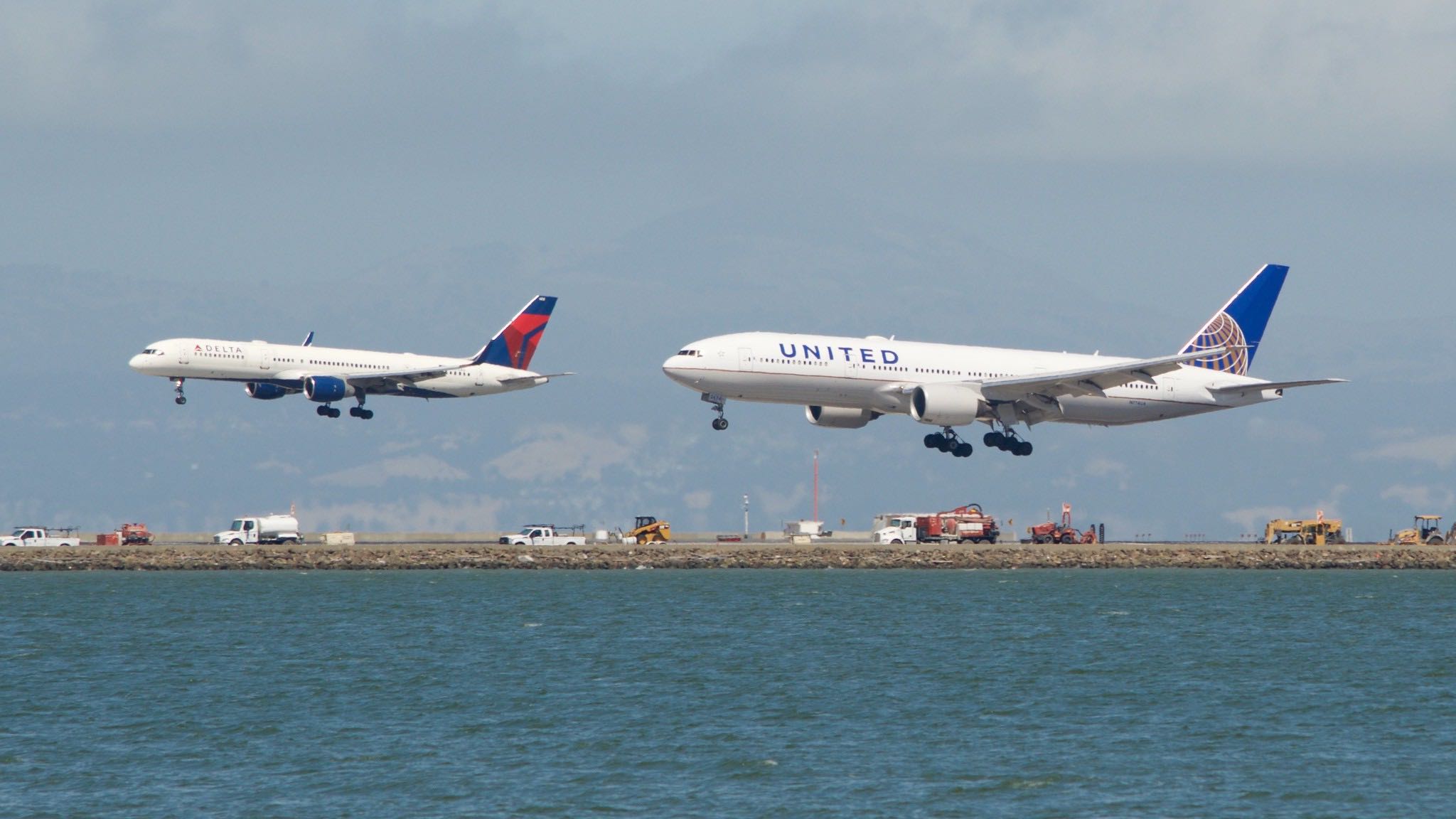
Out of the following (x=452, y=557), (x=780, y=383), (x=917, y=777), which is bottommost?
(x=917, y=777)

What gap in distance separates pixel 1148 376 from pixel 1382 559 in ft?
92.0

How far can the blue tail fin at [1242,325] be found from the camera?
9231 centimetres

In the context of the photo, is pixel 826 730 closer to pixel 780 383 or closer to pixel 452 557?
pixel 780 383

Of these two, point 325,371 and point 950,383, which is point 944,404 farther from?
point 325,371

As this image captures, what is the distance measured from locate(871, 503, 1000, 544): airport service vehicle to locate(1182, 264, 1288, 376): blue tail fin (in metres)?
15.7

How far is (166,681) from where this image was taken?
53.1 m

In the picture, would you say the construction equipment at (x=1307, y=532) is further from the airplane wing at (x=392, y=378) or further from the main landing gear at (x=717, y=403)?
the airplane wing at (x=392, y=378)

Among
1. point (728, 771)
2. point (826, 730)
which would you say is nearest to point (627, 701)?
point (826, 730)

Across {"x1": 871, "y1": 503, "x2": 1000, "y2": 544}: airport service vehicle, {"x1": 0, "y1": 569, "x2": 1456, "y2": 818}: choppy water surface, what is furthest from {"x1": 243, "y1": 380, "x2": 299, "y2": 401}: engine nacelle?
{"x1": 871, "y1": 503, "x2": 1000, "y2": 544}: airport service vehicle

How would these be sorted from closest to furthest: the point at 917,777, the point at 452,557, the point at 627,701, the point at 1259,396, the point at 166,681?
the point at 917,777 → the point at 627,701 → the point at 166,681 → the point at 1259,396 → the point at 452,557

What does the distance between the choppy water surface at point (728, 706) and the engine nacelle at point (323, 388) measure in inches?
1225

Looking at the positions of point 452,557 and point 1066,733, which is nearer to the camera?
point 1066,733

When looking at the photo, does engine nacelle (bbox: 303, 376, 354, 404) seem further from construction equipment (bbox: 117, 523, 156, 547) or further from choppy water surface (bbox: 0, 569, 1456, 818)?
choppy water surface (bbox: 0, 569, 1456, 818)

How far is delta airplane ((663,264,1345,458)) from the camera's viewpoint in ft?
236
